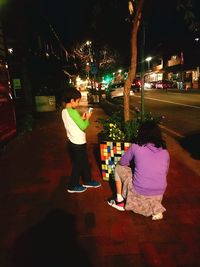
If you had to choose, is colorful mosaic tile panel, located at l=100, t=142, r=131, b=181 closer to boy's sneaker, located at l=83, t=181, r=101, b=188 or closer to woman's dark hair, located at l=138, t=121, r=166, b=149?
boy's sneaker, located at l=83, t=181, r=101, b=188

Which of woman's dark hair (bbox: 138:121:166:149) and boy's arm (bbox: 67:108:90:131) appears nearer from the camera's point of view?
woman's dark hair (bbox: 138:121:166:149)

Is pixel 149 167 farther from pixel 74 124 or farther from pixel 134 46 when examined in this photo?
pixel 134 46

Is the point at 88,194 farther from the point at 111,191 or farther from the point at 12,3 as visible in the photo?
the point at 12,3

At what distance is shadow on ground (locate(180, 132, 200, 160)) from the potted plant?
2.14 m

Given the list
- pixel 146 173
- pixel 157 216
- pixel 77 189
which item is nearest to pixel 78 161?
pixel 77 189

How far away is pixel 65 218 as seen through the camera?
400 centimetres

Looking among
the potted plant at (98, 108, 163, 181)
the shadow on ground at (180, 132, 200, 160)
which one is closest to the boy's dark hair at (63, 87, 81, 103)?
the potted plant at (98, 108, 163, 181)

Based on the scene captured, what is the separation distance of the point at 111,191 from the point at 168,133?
534 cm

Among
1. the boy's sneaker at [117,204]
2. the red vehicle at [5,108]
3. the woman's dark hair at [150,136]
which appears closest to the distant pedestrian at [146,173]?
the woman's dark hair at [150,136]

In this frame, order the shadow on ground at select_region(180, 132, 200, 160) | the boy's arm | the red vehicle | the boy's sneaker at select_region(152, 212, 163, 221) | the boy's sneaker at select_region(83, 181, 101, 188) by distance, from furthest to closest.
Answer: the red vehicle < the shadow on ground at select_region(180, 132, 200, 160) < the boy's sneaker at select_region(83, 181, 101, 188) < the boy's arm < the boy's sneaker at select_region(152, 212, 163, 221)

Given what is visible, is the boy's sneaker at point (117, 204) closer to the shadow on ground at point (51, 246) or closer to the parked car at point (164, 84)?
the shadow on ground at point (51, 246)

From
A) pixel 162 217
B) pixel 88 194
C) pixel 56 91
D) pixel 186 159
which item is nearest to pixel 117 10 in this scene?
pixel 186 159

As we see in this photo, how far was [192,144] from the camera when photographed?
8062 mm

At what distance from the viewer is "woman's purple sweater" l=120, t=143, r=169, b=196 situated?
362 centimetres
